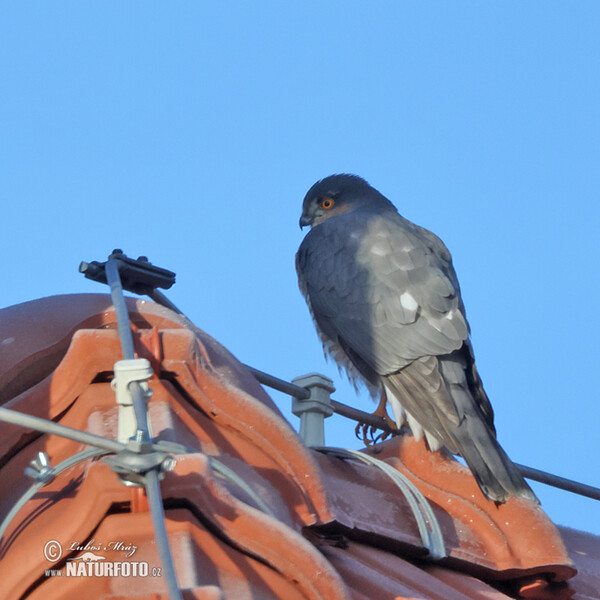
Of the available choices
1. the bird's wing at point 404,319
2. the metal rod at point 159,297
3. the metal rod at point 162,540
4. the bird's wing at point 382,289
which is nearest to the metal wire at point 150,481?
the metal rod at point 162,540

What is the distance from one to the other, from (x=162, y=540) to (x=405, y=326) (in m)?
3.10

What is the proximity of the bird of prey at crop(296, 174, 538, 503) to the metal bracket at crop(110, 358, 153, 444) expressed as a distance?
5.01 feet

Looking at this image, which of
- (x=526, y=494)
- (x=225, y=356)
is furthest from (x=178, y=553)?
(x=526, y=494)

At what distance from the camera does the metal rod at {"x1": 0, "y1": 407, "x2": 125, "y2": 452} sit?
161cm

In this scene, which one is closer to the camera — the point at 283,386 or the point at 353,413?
the point at 283,386

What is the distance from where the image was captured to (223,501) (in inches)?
72.1

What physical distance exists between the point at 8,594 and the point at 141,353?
604 millimetres

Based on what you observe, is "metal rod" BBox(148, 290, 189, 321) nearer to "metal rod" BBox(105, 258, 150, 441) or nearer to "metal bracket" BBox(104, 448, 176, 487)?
"metal rod" BBox(105, 258, 150, 441)

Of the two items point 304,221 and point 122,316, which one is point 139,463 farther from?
point 304,221

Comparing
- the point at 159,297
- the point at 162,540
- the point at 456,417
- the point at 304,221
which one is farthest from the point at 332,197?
the point at 162,540

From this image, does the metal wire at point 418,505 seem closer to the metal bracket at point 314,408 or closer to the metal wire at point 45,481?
the metal bracket at point 314,408

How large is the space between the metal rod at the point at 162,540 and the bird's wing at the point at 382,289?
2.80 m

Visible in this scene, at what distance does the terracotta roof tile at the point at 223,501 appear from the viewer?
69.7 inches

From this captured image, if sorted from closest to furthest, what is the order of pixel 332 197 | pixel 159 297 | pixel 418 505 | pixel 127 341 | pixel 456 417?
pixel 127 341 → pixel 418 505 → pixel 159 297 → pixel 456 417 → pixel 332 197
